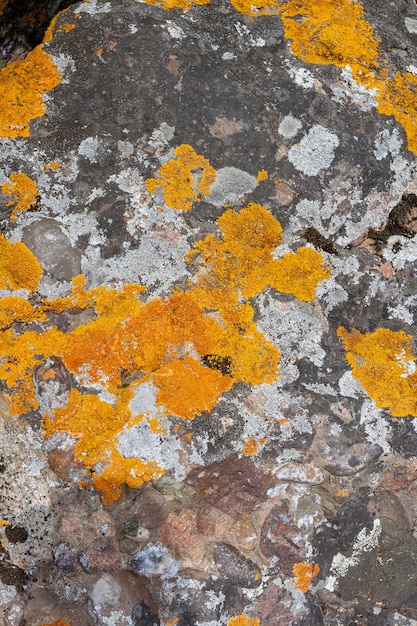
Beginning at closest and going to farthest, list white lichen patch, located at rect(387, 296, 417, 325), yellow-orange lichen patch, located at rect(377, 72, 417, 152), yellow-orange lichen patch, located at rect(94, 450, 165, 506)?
yellow-orange lichen patch, located at rect(94, 450, 165, 506)
white lichen patch, located at rect(387, 296, 417, 325)
yellow-orange lichen patch, located at rect(377, 72, 417, 152)

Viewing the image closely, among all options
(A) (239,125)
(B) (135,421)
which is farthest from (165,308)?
(A) (239,125)

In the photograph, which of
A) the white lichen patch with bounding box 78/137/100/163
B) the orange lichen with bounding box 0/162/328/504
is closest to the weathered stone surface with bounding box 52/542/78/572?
the orange lichen with bounding box 0/162/328/504

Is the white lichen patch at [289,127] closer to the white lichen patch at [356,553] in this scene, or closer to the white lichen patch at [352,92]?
the white lichen patch at [352,92]

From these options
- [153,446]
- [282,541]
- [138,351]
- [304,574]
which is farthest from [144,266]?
[304,574]

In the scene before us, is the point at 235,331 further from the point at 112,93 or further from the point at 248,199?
the point at 112,93

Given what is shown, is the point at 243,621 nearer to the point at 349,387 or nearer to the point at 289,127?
the point at 349,387

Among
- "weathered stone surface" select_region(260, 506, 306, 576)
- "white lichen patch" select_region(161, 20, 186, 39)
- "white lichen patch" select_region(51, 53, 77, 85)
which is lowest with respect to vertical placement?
"weathered stone surface" select_region(260, 506, 306, 576)

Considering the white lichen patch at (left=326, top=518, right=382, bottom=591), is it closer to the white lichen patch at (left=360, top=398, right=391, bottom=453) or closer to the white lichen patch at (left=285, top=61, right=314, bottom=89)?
the white lichen patch at (left=360, top=398, right=391, bottom=453)
